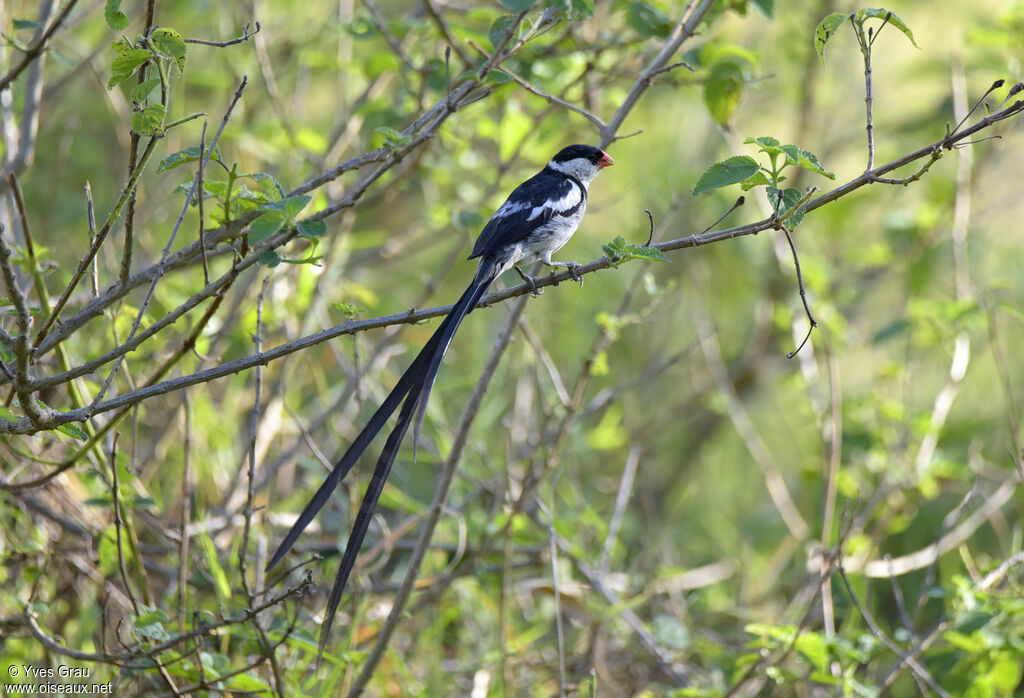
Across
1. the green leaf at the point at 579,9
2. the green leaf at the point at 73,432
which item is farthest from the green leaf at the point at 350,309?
the green leaf at the point at 579,9

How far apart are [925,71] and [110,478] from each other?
3.46 metres

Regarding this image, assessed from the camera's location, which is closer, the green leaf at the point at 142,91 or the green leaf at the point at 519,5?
the green leaf at the point at 142,91

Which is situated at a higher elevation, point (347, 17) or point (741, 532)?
point (347, 17)

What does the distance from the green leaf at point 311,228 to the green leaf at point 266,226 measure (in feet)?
0.15

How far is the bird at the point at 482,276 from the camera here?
1521 mm

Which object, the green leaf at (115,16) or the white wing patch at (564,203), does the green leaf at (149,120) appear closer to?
the green leaf at (115,16)

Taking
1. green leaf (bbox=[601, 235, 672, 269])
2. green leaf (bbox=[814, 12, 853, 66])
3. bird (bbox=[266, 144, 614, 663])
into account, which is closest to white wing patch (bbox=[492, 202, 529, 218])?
bird (bbox=[266, 144, 614, 663])

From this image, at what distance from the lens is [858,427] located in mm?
3326

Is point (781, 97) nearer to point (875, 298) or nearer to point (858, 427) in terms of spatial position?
point (875, 298)

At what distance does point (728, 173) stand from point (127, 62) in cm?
105

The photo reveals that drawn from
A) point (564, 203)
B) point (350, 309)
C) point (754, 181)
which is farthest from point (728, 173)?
point (564, 203)

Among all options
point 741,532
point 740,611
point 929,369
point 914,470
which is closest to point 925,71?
point 929,369

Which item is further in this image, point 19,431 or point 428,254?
point 428,254

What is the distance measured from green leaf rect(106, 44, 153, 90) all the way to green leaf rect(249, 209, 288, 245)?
0.31 metres
